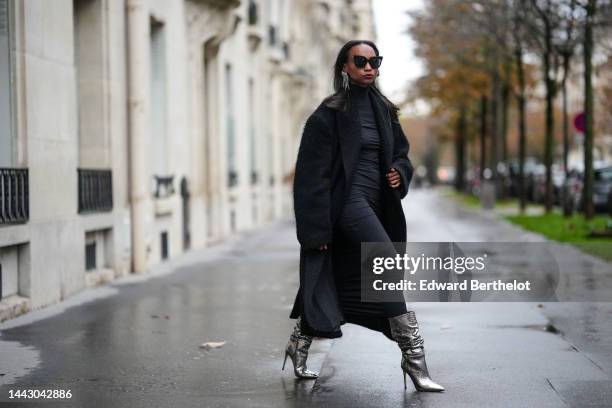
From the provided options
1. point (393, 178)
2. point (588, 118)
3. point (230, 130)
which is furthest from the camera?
point (230, 130)

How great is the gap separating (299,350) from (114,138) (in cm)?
833

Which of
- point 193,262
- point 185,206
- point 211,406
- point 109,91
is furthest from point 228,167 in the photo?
point 211,406

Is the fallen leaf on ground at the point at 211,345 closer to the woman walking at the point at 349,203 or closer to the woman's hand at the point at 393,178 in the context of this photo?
the woman walking at the point at 349,203

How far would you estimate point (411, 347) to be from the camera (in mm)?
6680

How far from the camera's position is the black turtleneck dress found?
6.73 metres

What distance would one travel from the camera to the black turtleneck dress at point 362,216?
6.73 meters

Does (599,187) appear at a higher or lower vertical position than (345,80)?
lower

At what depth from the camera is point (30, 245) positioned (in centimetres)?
1109

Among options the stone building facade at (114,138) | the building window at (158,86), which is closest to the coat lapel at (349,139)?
the stone building facade at (114,138)

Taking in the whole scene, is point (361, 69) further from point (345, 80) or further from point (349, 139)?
point (349, 139)

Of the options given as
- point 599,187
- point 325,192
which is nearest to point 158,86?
point 325,192

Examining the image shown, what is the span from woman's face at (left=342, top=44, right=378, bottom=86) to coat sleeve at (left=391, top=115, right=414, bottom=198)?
0.35m

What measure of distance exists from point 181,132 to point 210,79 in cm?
395

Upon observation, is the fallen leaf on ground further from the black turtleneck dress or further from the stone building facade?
the stone building facade
